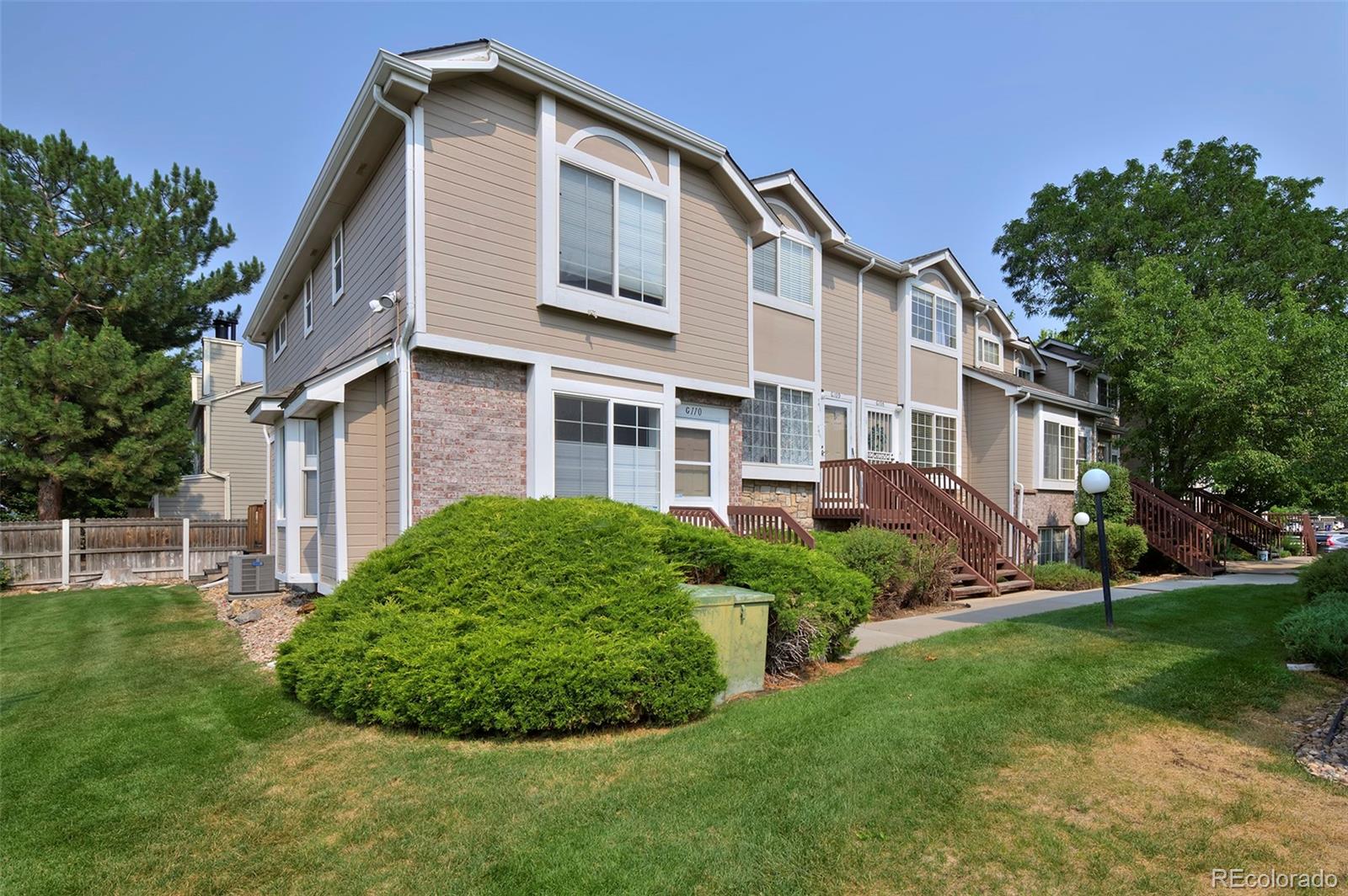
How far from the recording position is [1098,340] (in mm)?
19297

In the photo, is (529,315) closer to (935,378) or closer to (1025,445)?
(935,378)

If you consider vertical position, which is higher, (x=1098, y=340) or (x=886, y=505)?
(x=1098, y=340)

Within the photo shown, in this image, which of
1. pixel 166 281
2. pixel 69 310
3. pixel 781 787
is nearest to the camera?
pixel 781 787

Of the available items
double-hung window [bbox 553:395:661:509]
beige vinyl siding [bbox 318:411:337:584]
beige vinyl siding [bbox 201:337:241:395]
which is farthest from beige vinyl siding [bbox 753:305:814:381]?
beige vinyl siding [bbox 201:337:241:395]

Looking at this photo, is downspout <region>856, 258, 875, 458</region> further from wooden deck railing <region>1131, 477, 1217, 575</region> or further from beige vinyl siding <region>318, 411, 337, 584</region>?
beige vinyl siding <region>318, 411, 337, 584</region>

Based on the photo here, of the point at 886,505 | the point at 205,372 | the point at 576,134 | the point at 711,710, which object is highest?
the point at 576,134

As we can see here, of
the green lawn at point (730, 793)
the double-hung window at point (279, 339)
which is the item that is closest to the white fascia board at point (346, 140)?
the double-hung window at point (279, 339)

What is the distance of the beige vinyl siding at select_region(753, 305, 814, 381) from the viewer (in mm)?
13570

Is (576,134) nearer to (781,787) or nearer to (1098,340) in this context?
(781,787)

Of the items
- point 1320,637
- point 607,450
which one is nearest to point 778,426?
point 607,450

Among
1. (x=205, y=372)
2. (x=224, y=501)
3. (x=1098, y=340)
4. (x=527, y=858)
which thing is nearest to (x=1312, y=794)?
(x=527, y=858)

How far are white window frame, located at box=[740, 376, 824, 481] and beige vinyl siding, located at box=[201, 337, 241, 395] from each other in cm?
1857

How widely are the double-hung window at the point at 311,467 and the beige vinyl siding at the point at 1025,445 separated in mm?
15913

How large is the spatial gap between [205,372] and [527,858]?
24035 millimetres
